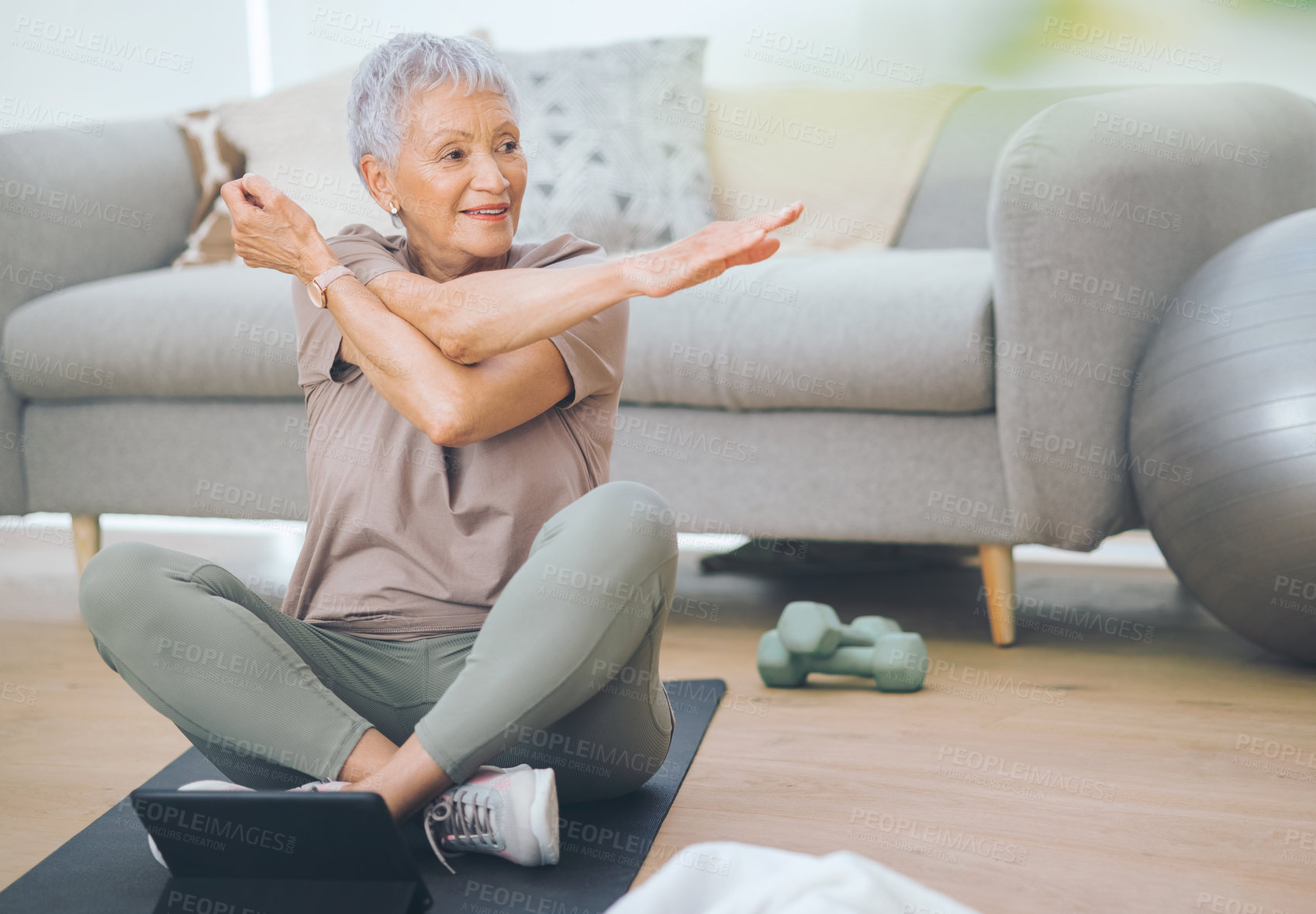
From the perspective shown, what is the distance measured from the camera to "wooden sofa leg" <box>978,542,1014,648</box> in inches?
66.9

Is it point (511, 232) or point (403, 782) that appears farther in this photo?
point (511, 232)

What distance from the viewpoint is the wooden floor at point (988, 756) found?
40.5 inches

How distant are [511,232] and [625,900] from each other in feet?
2.12

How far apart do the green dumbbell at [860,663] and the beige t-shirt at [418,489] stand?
1.64 feet

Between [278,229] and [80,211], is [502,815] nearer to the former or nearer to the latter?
[278,229]

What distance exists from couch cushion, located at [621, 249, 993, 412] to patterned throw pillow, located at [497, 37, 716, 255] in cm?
43

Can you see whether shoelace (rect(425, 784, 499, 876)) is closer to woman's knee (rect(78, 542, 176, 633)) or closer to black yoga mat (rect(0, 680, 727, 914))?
black yoga mat (rect(0, 680, 727, 914))

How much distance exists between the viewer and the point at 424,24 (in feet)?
11.0

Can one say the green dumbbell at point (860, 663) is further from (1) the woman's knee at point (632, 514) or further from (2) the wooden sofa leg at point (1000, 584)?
(1) the woman's knee at point (632, 514)

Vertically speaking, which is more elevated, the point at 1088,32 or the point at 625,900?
the point at 1088,32

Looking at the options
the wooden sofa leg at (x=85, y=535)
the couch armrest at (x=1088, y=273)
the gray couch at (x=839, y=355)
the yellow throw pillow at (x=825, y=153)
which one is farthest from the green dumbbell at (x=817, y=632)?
the wooden sofa leg at (x=85, y=535)

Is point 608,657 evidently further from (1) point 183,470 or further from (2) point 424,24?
(2) point 424,24

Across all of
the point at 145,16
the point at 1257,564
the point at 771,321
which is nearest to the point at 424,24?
the point at 145,16

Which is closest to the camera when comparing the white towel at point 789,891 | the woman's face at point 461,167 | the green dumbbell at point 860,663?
the white towel at point 789,891
